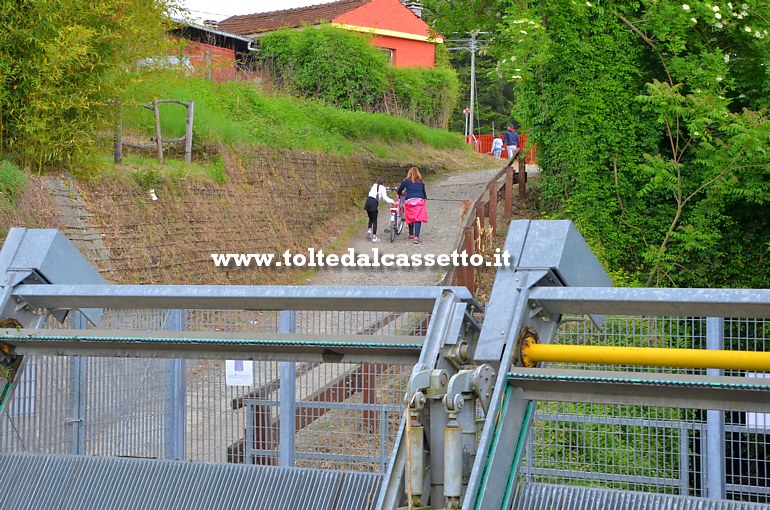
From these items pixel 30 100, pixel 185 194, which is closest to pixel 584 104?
pixel 185 194

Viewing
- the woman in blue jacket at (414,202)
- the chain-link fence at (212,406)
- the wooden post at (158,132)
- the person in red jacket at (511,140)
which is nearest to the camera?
the chain-link fence at (212,406)

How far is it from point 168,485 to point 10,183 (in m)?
10.4

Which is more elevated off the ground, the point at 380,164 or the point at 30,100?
the point at 30,100

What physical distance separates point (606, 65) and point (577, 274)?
1719 centimetres

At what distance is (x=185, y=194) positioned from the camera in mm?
17766

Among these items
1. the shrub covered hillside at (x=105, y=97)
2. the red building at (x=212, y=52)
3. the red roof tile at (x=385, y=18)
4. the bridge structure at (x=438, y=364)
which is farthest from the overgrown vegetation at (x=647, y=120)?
the red roof tile at (x=385, y=18)

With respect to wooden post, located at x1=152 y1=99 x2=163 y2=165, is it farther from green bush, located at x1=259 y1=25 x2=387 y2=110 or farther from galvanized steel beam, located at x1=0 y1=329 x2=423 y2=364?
galvanized steel beam, located at x1=0 y1=329 x2=423 y2=364

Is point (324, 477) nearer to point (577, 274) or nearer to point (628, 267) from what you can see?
point (577, 274)

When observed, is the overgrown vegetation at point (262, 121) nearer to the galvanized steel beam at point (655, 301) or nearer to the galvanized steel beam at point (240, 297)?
the galvanized steel beam at point (240, 297)

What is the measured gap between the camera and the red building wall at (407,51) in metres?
46.3

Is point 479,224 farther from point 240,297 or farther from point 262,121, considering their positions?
point 240,297

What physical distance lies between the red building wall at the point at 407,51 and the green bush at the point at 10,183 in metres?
34.0

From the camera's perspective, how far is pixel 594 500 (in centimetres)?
308

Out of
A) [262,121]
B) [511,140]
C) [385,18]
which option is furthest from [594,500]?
[385,18]
